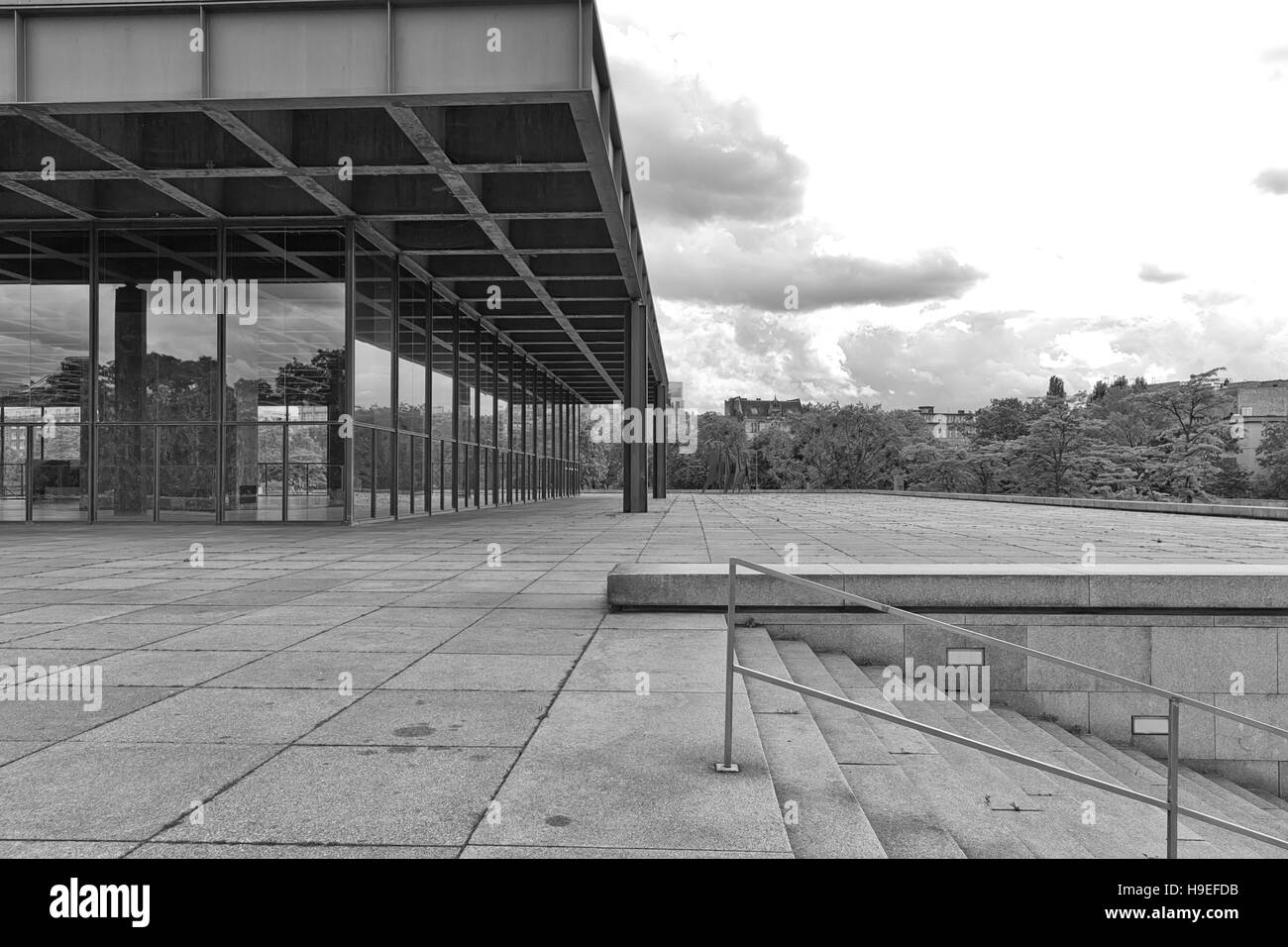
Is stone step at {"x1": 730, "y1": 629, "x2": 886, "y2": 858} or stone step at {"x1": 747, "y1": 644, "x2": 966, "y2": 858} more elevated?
stone step at {"x1": 730, "y1": 629, "x2": 886, "y2": 858}

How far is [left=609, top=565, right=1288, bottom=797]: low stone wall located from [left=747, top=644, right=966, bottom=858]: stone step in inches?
64.4

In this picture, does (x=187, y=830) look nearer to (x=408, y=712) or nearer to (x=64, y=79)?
(x=408, y=712)

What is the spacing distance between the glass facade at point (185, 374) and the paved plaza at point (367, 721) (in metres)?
10.3

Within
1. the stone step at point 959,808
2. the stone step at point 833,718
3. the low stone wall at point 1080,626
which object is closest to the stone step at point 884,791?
the stone step at point 833,718

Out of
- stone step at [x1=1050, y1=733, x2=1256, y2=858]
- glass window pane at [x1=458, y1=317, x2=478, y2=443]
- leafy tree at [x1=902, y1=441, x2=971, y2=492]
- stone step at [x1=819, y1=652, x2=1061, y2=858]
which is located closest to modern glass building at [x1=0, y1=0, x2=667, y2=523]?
glass window pane at [x1=458, y1=317, x2=478, y2=443]

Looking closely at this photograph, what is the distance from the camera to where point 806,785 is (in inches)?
156

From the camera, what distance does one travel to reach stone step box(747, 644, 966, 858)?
11.7 ft

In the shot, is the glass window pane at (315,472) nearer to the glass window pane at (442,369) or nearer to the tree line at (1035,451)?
the glass window pane at (442,369)

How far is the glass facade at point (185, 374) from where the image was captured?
69.5ft

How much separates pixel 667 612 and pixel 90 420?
62.8 feet

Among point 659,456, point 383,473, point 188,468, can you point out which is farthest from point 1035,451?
point 188,468

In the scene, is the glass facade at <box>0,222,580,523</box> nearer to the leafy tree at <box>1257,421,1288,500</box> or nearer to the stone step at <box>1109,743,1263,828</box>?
the stone step at <box>1109,743,1263,828</box>

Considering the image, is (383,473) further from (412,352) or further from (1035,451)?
(1035,451)
